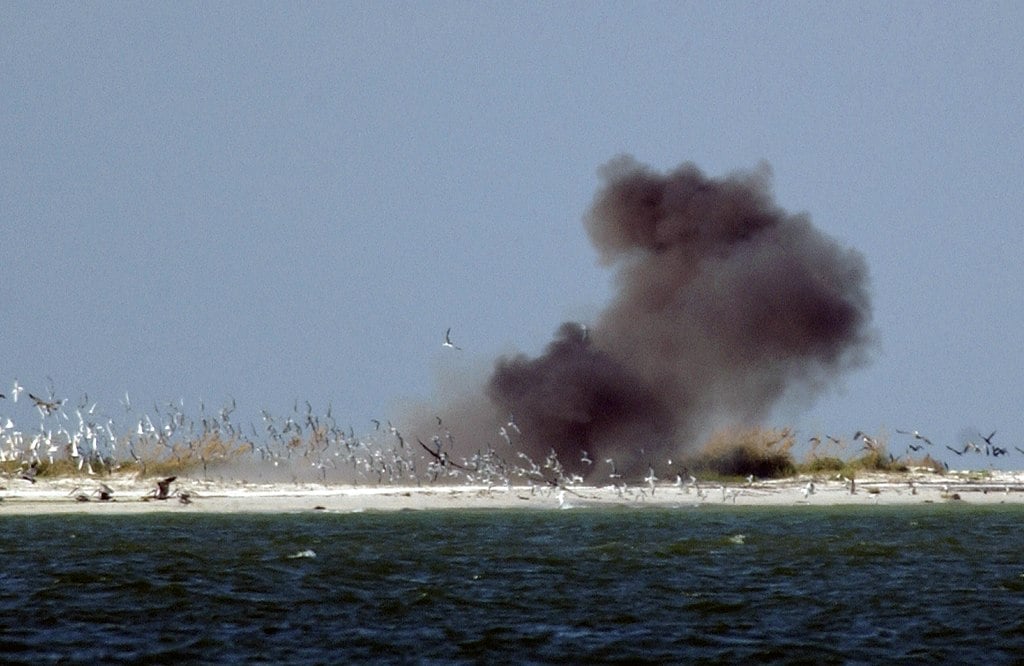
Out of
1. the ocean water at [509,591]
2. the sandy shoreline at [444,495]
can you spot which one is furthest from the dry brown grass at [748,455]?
the ocean water at [509,591]

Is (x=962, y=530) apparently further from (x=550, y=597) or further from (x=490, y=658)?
(x=490, y=658)

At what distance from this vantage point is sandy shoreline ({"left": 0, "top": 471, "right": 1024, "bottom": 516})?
2232 inches

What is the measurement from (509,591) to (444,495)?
93.9 ft

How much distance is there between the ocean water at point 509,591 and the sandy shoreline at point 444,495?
400 centimetres

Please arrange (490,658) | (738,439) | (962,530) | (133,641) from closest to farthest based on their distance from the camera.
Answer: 1. (490,658)
2. (133,641)
3. (962,530)
4. (738,439)

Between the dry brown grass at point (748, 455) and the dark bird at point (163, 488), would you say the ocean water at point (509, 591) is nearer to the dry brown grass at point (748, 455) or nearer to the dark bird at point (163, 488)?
the dark bird at point (163, 488)

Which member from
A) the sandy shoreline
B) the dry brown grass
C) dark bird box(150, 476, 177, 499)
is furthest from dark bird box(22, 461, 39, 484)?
the dry brown grass

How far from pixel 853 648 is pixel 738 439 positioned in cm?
4519

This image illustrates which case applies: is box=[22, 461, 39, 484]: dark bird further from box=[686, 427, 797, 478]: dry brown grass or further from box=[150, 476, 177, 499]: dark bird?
box=[686, 427, 797, 478]: dry brown grass

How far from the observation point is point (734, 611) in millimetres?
29703

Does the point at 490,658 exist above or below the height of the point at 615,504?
below

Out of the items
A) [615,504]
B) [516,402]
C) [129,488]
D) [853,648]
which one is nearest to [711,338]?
[516,402]

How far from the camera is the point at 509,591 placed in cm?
3281

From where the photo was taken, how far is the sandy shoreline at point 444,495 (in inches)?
2232
